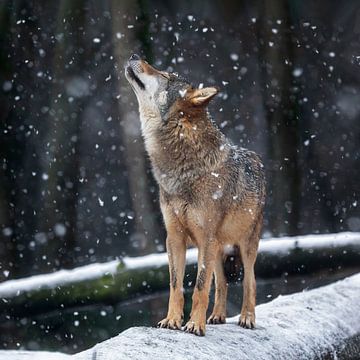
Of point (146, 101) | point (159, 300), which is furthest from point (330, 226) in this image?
point (146, 101)

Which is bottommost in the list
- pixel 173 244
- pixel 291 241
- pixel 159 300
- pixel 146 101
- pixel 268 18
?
pixel 159 300

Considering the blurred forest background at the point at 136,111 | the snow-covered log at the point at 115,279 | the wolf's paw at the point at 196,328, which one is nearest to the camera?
the wolf's paw at the point at 196,328

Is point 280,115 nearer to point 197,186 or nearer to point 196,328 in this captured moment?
point 197,186

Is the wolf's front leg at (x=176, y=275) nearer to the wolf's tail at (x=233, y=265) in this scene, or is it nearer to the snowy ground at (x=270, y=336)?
the snowy ground at (x=270, y=336)

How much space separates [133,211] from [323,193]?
2.34m

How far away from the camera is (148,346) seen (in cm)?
300

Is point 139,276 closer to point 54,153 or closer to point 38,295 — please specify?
point 38,295

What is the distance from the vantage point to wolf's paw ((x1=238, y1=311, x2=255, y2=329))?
383cm

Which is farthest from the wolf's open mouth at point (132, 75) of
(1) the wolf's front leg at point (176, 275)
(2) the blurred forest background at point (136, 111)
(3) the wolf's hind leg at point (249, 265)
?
(2) the blurred forest background at point (136, 111)

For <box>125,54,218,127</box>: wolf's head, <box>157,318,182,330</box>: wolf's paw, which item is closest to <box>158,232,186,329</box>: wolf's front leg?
<box>157,318,182,330</box>: wolf's paw

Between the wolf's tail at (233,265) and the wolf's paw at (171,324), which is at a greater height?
the wolf's tail at (233,265)

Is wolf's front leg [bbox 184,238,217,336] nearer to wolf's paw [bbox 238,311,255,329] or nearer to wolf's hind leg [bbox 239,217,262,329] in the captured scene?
wolf's paw [bbox 238,311,255,329]

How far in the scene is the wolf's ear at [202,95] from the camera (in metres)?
3.85

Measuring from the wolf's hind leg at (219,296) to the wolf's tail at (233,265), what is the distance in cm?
2
